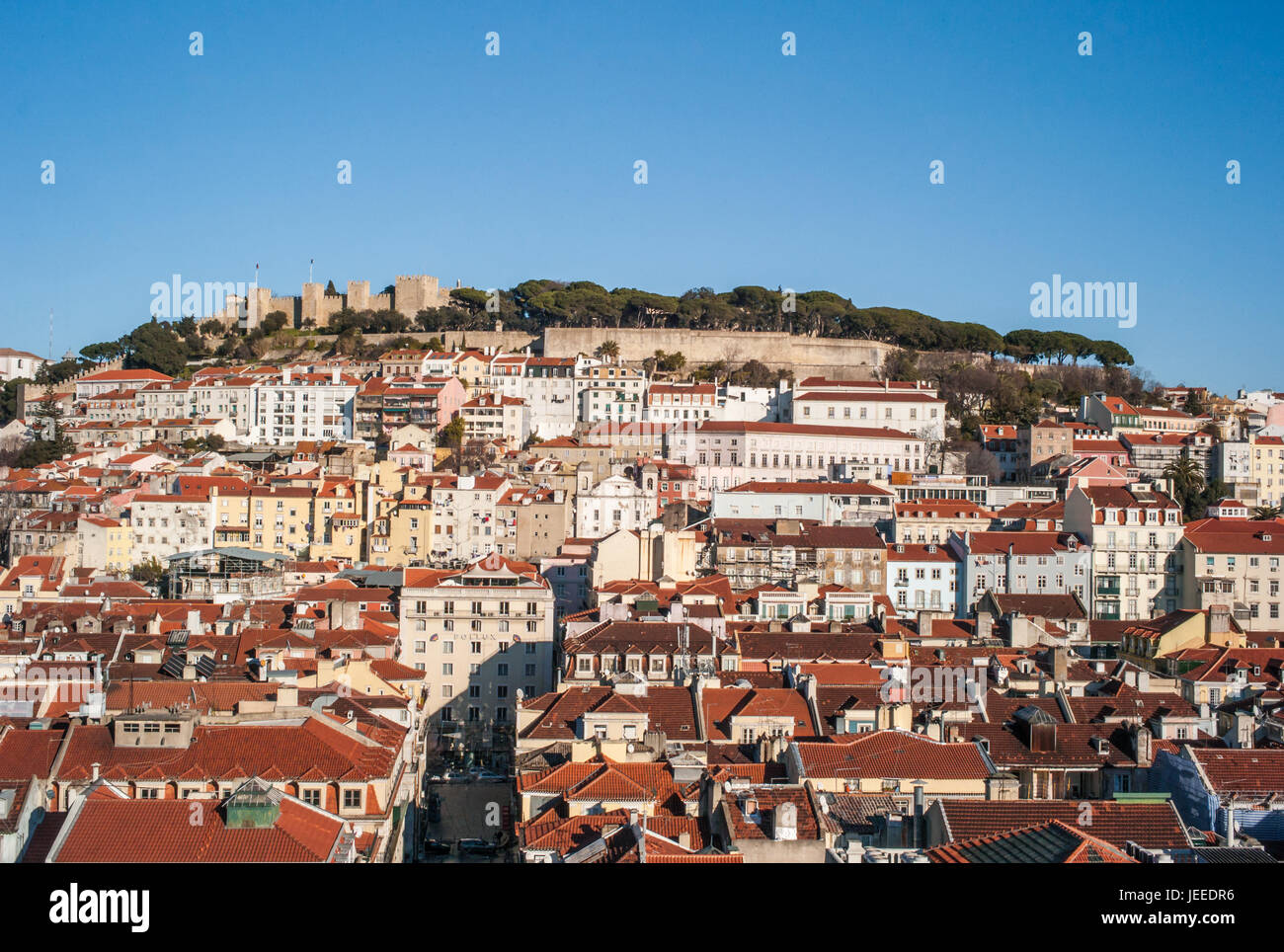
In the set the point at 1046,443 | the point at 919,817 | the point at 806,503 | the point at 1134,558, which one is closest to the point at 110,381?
the point at 806,503

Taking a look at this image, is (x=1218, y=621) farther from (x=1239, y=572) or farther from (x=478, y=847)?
(x=478, y=847)

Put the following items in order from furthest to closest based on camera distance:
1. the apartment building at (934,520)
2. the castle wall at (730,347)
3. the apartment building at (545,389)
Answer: the castle wall at (730,347) → the apartment building at (545,389) → the apartment building at (934,520)

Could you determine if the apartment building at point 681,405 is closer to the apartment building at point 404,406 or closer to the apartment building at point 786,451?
the apartment building at point 786,451

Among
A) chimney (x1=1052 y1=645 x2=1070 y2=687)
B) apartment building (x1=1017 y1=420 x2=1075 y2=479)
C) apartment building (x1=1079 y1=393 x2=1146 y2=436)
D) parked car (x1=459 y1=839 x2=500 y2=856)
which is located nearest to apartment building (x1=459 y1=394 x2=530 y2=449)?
apartment building (x1=1017 y1=420 x2=1075 y2=479)

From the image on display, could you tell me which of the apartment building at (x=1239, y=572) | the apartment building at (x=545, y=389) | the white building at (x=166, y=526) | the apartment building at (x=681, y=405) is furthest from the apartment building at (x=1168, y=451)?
the white building at (x=166, y=526)

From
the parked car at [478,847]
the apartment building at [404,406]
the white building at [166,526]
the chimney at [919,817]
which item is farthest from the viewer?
the apartment building at [404,406]

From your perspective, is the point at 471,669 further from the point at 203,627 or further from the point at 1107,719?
the point at 1107,719

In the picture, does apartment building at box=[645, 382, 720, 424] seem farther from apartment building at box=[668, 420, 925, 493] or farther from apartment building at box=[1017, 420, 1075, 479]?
apartment building at box=[1017, 420, 1075, 479]
